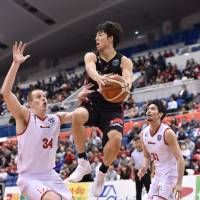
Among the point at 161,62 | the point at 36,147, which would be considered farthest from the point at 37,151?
the point at 161,62

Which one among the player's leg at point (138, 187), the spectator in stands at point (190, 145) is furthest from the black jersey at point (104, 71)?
the spectator in stands at point (190, 145)

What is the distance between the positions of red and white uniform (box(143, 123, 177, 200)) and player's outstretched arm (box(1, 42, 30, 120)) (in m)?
2.23

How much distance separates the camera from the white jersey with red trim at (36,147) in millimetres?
6133

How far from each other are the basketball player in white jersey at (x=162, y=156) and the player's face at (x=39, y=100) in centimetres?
201

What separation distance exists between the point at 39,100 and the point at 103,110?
0.95 m

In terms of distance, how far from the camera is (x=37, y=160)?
616cm

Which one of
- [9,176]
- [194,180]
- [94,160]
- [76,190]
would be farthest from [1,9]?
[194,180]

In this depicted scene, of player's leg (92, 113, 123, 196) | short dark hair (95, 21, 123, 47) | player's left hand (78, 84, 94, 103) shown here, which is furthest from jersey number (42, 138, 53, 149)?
short dark hair (95, 21, 123, 47)

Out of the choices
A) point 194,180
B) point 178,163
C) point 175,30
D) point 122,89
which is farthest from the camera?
point 175,30

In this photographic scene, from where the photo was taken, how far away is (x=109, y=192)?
11820 millimetres

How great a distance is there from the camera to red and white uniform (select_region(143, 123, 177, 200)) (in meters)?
7.30

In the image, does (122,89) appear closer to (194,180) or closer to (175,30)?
(194,180)

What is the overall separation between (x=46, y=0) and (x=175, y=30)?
26.1ft

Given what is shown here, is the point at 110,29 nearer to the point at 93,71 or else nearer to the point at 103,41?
the point at 103,41
